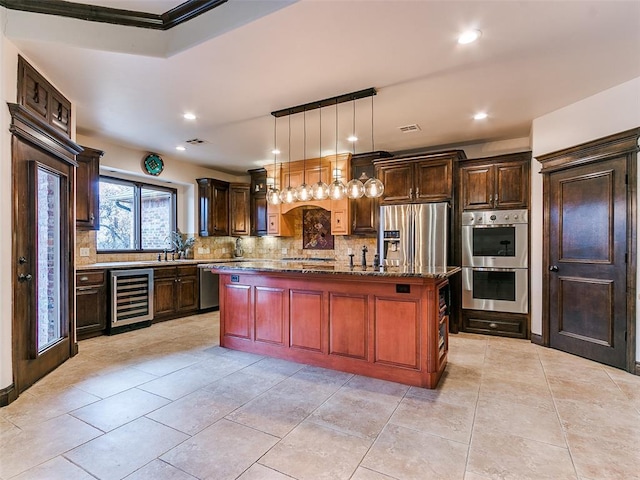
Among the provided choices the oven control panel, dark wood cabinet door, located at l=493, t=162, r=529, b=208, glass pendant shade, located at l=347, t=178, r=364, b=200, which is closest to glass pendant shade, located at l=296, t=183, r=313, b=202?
glass pendant shade, located at l=347, t=178, r=364, b=200

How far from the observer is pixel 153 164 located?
18.9ft

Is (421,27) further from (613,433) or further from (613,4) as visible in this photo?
(613,433)

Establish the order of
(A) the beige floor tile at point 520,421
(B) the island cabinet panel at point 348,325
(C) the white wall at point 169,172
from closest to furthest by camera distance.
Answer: (A) the beige floor tile at point 520,421, (B) the island cabinet panel at point 348,325, (C) the white wall at point 169,172

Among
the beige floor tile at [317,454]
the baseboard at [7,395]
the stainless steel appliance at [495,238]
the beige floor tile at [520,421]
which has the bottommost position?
the beige floor tile at [520,421]

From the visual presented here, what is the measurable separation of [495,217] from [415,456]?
355 cm

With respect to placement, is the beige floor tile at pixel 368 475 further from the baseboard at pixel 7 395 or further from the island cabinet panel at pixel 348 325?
the baseboard at pixel 7 395

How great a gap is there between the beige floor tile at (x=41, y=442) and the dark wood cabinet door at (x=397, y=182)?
4.42 meters

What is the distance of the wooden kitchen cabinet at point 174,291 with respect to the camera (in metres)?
5.34

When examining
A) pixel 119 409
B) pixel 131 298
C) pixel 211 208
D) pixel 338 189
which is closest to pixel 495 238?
pixel 338 189

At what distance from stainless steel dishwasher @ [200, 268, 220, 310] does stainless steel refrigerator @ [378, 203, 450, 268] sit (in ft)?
10.3

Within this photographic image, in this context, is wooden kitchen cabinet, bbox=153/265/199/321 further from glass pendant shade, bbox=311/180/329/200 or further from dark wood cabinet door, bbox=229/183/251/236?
glass pendant shade, bbox=311/180/329/200

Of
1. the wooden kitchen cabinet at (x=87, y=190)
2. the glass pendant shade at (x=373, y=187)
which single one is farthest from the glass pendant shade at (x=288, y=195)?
the wooden kitchen cabinet at (x=87, y=190)

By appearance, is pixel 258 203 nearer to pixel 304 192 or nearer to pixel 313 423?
pixel 304 192

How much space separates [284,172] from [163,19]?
12.7 feet
